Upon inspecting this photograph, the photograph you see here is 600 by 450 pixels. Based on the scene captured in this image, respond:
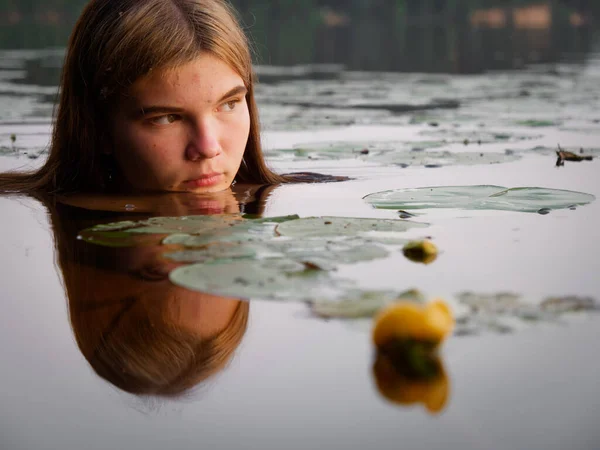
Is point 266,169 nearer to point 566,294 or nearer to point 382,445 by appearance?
point 566,294

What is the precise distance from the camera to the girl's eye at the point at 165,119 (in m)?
2.31

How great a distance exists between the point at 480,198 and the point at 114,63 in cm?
100

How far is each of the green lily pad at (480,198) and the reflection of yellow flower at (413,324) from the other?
1.09 m

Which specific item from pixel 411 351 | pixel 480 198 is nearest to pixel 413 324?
pixel 411 351

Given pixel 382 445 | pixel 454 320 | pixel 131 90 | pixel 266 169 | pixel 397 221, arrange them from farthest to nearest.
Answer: pixel 266 169 → pixel 131 90 → pixel 397 221 → pixel 454 320 → pixel 382 445

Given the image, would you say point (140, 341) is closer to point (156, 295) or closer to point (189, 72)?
point (156, 295)

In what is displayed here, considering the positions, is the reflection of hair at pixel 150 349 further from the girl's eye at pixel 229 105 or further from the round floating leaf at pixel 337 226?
the girl's eye at pixel 229 105

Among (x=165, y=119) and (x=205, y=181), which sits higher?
(x=165, y=119)

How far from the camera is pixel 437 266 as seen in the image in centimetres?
151

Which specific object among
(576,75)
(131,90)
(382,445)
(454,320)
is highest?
(576,75)

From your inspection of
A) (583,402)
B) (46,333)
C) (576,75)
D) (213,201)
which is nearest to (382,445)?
(583,402)

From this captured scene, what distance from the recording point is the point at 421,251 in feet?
5.19

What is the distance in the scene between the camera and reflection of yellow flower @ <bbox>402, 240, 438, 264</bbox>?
157 cm

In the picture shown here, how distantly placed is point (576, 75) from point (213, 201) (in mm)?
5318
